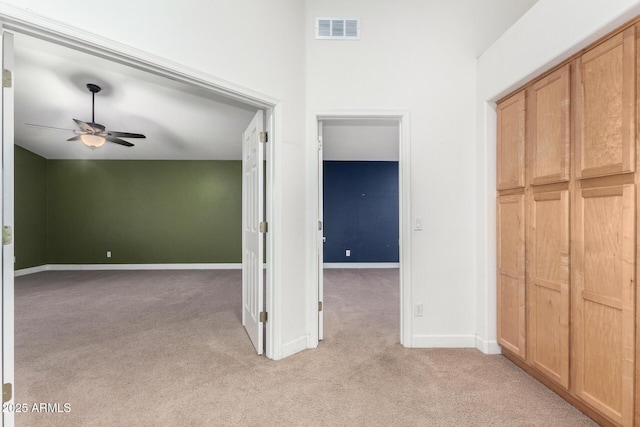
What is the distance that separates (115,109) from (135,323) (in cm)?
356

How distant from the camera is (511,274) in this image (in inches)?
98.1

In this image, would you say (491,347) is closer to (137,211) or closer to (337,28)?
(337,28)

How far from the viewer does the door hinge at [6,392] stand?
1453mm

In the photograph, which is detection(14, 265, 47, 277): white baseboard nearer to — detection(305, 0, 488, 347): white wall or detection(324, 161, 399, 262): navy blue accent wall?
detection(324, 161, 399, 262): navy blue accent wall

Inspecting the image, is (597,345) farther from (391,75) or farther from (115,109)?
(115,109)

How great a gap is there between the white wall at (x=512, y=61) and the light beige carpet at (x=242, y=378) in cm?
65

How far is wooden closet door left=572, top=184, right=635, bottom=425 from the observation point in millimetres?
1577

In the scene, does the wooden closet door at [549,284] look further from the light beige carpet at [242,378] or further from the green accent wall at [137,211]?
the green accent wall at [137,211]

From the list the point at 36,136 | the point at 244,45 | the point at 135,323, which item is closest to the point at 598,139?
the point at 244,45

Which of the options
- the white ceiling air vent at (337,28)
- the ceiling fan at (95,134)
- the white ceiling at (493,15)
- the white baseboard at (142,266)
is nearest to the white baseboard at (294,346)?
the white ceiling air vent at (337,28)

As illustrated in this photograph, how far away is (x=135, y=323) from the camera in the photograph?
11.6 feet

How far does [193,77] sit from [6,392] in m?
1.87

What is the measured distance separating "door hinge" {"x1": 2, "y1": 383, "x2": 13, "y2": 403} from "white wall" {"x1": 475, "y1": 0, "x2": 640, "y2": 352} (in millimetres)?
3044

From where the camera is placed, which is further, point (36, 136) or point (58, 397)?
point (36, 136)
